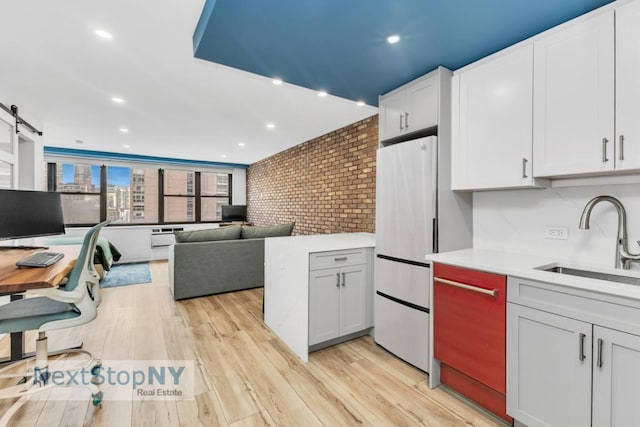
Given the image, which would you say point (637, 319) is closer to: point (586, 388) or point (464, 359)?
point (586, 388)

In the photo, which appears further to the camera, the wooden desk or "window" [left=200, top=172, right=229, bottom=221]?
"window" [left=200, top=172, right=229, bottom=221]

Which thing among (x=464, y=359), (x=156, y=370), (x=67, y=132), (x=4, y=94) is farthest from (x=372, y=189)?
(x=67, y=132)

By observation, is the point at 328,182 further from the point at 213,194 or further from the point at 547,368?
the point at 213,194

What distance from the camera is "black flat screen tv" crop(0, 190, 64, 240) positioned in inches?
87.0

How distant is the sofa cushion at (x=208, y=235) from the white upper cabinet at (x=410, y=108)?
8.29 ft

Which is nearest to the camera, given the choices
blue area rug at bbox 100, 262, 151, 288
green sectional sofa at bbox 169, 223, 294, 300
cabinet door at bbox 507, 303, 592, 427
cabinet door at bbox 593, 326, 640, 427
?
cabinet door at bbox 593, 326, 640, 427

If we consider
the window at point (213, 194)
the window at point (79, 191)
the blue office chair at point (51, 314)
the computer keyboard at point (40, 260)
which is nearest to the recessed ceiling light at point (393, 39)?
the blue office chair at point (51, 314)

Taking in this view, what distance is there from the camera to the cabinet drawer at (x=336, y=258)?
2.30 meters

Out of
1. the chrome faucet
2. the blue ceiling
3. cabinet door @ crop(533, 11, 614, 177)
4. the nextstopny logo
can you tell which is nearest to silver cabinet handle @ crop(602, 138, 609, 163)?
cabinet door @ crop(533, 11, 614, 177)

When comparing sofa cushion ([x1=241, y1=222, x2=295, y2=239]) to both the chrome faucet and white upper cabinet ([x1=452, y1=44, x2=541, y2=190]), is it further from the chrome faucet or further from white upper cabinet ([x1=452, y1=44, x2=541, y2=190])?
the chrome faucet

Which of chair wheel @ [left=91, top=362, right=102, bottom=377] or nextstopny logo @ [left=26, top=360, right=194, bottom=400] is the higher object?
chair wheel @ [left=91, top=362, right=102, bottom=377]

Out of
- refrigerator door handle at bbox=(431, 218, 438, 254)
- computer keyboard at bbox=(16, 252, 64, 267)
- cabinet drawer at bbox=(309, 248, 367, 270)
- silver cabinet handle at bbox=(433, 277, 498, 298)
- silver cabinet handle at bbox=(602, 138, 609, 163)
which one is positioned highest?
silver cabinet handle at bbox=(602, 138, 609, 163)

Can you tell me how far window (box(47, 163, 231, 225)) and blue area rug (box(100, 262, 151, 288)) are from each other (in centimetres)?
138

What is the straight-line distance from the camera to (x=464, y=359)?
1762 mm
